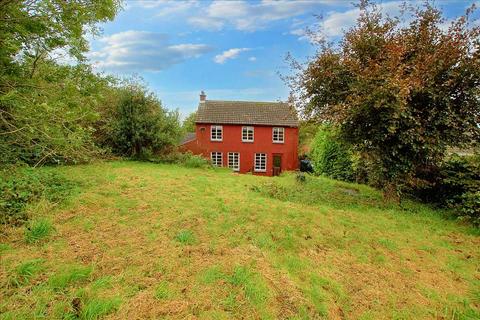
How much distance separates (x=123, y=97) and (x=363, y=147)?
14325 millimetres

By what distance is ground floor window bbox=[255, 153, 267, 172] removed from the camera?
96.3ft

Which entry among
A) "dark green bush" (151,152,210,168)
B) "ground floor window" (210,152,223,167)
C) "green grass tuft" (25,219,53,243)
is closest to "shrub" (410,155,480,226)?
"green grass tuft" (25,219,53,243)

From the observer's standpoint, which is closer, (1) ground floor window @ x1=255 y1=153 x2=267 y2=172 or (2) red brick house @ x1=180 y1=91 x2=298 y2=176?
(2) red brick house @ x1=180 y1=91 x2=298 y2=176

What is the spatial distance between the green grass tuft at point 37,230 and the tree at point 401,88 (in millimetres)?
7618

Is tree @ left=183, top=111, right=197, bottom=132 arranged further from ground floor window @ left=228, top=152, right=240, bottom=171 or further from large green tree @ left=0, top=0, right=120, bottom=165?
large green tree @ left=0, top=0, right=120, bottom=165

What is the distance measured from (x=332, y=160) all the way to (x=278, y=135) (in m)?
10.6

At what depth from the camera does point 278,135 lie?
29.3m

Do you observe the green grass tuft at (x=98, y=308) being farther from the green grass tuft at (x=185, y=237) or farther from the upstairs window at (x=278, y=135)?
the upstairs window at (x=278, y=135)

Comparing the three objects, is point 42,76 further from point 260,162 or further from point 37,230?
point 260,162

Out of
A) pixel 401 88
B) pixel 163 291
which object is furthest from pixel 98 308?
pixel 401 88

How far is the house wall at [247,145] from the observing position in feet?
94.7

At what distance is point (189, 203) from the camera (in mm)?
7598

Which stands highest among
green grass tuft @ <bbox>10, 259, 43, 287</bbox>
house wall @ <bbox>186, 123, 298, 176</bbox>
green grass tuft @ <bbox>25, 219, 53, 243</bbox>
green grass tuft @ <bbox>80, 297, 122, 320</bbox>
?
house wall @ <bbox>186, 123, 298, 176</bbox>

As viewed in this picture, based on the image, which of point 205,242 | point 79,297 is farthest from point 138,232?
point 79,297
